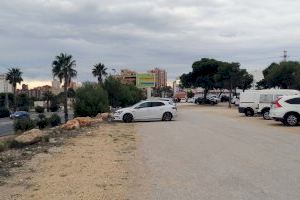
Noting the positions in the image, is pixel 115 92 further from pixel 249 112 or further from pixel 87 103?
pixel 249 112

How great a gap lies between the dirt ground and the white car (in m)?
18.4

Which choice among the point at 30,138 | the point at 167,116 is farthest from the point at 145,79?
the point at 30,138

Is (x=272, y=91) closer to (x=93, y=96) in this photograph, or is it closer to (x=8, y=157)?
(x=93, y=96)

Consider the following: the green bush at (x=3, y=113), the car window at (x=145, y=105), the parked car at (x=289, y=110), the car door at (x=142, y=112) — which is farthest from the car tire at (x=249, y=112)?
the green bush at (x=3, y=113)

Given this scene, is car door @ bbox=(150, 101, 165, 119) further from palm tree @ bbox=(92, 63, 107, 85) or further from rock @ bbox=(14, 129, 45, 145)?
palm tree @ bbox=(92, 63, 107, 85)

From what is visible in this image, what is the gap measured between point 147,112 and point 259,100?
8702 mm

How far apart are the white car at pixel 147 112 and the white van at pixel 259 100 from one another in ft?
21.5

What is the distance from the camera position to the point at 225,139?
Answer: 20.8 m

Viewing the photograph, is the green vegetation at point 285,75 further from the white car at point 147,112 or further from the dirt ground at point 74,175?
the dirt ground at point 74,175

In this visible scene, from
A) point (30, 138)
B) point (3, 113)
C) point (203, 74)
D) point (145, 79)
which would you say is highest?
point (203, 74)

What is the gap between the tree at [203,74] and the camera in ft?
302

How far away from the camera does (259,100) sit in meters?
40.2

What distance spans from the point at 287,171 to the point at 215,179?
1975 mm

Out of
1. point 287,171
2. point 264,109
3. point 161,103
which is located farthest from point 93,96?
point 287,171
